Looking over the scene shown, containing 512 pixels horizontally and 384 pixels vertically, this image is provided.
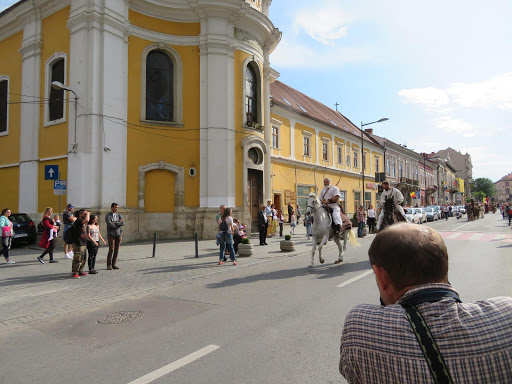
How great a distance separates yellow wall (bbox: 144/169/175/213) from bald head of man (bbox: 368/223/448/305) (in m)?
17.0

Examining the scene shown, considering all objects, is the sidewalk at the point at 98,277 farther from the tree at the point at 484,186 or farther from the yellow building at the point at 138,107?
the tree at the point at 484,186

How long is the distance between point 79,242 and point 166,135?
10.1m

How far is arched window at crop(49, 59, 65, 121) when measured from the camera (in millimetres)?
17453

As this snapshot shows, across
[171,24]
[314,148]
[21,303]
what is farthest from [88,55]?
[314,148]

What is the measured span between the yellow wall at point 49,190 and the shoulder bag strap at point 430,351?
17772 millimetres

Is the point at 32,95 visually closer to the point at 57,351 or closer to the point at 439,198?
the point at 57,351

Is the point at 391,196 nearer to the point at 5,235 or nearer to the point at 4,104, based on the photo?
the point at 5,235

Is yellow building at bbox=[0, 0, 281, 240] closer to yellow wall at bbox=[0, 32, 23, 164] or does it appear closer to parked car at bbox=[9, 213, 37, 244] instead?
yellow wall at bbox=[0, 32, 23, 164]

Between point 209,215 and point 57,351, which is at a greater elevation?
point 209,215

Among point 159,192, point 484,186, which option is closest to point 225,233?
point 159,192

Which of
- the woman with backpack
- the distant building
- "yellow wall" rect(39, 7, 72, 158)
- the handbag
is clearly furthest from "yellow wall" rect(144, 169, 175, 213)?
the distant building

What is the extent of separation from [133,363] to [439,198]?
284 ft

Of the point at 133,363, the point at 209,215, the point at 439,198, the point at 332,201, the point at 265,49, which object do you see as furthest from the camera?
the point at 439,198

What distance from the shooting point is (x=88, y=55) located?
15789 millimetres
